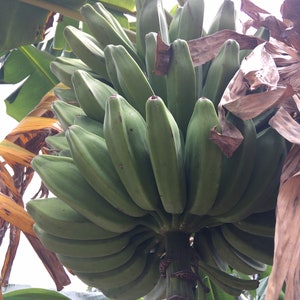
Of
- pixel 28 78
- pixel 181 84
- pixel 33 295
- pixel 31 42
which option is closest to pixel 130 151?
pixel 181 84

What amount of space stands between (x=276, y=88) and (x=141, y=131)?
204 millimetres

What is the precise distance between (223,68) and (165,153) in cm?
19

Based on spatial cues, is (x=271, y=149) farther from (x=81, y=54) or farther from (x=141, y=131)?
(x=81, y=54)

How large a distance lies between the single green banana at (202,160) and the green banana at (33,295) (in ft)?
2.23

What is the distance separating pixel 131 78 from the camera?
0.85 meters

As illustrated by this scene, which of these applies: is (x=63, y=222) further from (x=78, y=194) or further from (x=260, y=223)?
(x=260, y=223)

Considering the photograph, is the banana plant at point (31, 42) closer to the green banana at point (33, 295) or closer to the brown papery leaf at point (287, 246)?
the green banana at point (33, 295)

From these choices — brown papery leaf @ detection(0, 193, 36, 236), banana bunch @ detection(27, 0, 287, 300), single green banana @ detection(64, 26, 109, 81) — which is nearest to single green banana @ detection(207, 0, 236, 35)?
banana bunch @ detection(27, 0, 287, 300)

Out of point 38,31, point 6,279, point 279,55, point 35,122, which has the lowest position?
point 6,279

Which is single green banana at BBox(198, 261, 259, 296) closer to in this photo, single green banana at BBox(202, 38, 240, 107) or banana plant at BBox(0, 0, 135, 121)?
single green banana at BBox(202, 38, 240, 107)

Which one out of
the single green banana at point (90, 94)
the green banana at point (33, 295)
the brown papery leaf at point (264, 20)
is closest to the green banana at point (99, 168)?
the single green banana at point (90, 94)

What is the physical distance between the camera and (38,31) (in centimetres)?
150

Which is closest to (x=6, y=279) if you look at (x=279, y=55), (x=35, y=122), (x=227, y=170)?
(x=35, y=122)

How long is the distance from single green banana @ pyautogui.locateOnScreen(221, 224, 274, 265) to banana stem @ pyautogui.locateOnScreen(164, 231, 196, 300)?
0.30 ft
